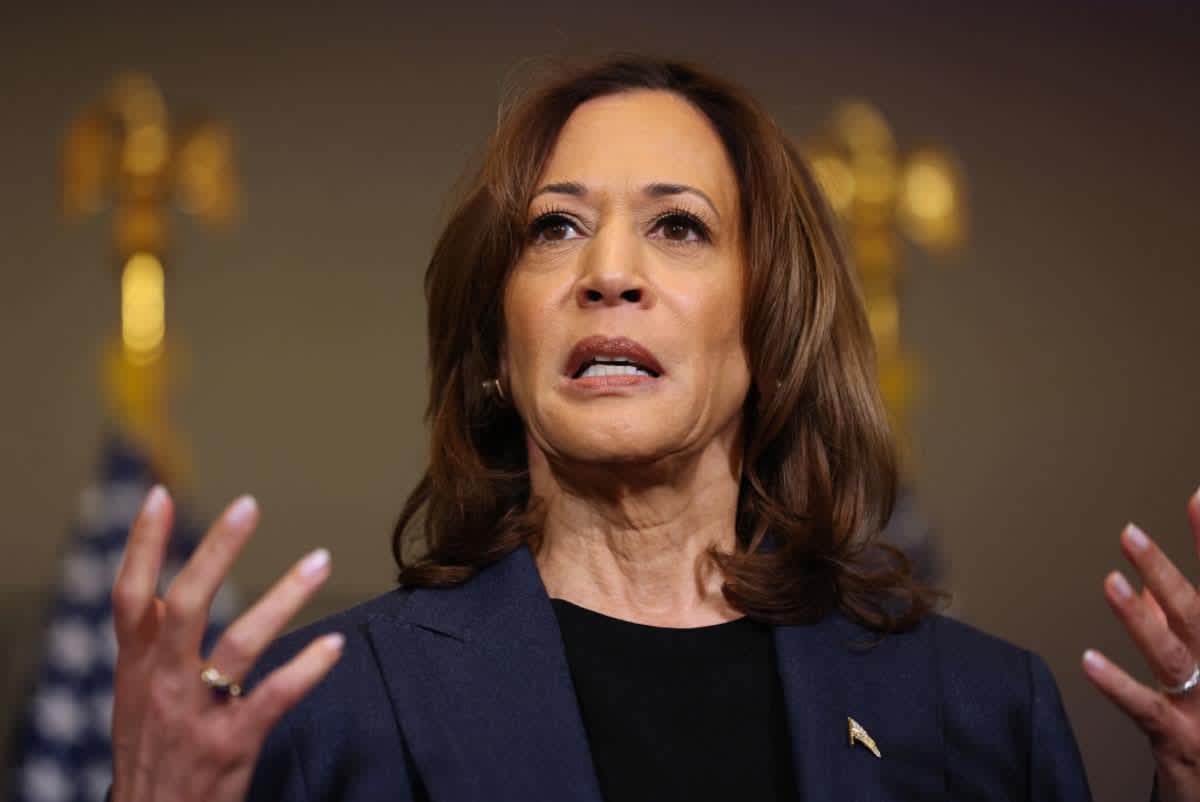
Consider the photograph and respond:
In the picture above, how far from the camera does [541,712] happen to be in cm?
171

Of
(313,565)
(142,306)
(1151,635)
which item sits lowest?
(1151,635)

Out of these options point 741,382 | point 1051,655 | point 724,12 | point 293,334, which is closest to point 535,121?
point 741,382

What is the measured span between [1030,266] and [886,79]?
31.0 inches

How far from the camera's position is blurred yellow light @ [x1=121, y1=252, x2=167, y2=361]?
13.5ft

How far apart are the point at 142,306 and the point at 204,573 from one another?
2.97 meters

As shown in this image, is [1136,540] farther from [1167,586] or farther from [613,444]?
[613,444]

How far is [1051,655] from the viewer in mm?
5047

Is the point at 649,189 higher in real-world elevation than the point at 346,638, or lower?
higher

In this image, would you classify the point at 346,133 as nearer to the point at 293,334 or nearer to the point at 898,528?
the point at 293,334

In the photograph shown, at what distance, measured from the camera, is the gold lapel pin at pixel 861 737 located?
1.79 meters

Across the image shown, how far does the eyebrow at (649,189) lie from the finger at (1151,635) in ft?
2.35

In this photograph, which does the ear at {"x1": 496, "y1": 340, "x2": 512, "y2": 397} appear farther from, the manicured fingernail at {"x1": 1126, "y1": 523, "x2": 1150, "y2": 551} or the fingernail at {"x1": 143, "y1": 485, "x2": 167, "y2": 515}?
the manicured fingernail at {"x1": 1126, "y1": 523, "x2": 1150, "y2": 551}

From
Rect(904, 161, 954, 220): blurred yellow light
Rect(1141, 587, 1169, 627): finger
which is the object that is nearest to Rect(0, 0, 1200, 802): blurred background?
Rect(904, 161, 954, 220): blurred yellow light

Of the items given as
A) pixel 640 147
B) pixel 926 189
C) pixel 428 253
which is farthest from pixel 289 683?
pixel 926 189
